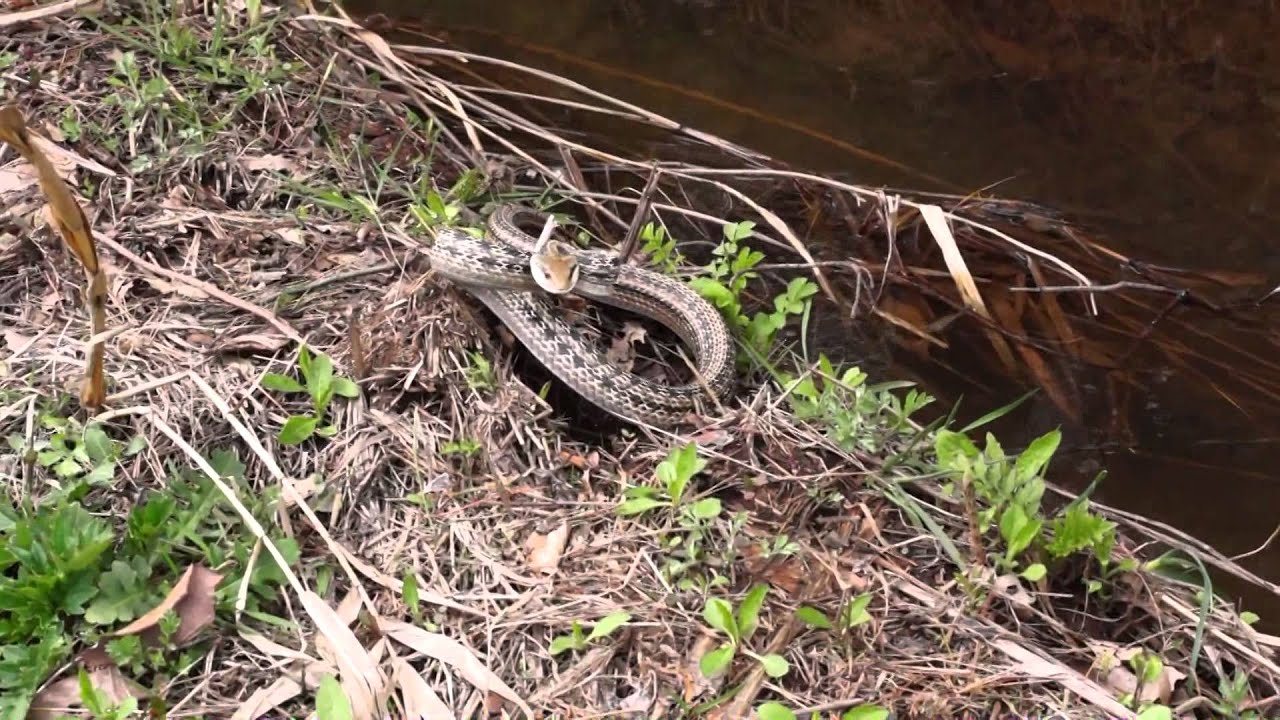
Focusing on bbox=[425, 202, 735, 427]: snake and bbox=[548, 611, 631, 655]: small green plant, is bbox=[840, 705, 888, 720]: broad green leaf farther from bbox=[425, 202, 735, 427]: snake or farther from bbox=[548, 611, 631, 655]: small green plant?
bbox=[425, 202, 735, 427]: snake

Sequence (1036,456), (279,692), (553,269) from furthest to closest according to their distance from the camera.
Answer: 1. (553,269)
2. (1036,456)
3. (279,692)

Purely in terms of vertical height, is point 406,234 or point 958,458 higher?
point 406,234

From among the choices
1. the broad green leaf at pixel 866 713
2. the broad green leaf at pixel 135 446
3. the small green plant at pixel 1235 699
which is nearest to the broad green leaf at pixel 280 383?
the broad green leaf at pixel 135 446

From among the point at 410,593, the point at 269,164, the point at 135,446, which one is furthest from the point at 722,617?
the point at 269,164

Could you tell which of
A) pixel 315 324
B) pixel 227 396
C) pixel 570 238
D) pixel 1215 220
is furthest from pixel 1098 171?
pixel 227 396

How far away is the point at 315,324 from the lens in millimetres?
3111

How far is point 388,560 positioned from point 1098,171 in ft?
15.5

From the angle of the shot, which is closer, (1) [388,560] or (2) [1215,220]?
(1) [388,560]

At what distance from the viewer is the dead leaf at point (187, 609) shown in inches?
85.4

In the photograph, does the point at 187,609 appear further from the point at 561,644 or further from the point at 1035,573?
the point at 1035,573

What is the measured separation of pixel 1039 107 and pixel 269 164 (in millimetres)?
4603

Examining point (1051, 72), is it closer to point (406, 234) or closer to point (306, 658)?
point (406, 234)

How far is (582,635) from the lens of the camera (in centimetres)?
242

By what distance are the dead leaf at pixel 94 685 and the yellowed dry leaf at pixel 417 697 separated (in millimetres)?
542
